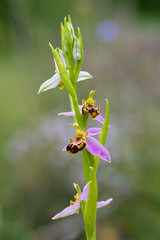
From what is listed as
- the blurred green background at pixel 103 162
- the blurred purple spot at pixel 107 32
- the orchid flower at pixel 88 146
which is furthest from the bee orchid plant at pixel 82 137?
the blurred purple spot at pixel 107 32

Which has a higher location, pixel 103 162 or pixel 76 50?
pixel 76 50

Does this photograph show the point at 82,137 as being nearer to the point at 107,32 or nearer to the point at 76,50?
the point at 76,50

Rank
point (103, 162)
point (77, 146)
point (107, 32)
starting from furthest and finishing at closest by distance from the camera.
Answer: point (107, 32)
point (103, 162)
point (77, 146)

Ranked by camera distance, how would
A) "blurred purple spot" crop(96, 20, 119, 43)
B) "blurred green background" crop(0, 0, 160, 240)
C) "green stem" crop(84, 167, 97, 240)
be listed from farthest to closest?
1. "blurred purple spot" crop(96, 20, 119, 43)
2. "blurred green background" crop(0, 0, 160, 240)
3. "green stem" crop(84, 167, 97, 240)

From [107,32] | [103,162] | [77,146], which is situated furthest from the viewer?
[107,32]

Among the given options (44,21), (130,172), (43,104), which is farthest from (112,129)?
(44,21)

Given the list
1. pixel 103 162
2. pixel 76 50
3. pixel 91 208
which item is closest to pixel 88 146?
pixel 91 208

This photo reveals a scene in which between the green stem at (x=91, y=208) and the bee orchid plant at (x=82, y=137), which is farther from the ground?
the bee orchid plant at (x=82, y=137)

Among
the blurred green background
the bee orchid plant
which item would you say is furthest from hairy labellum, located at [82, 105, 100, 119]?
the blurred green background

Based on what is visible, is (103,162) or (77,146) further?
(103,162)

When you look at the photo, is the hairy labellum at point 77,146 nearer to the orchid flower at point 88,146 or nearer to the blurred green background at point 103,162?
the orchid flower at point 88,146

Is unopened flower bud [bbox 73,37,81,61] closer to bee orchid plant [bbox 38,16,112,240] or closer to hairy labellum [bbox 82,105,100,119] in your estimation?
bee orchid plant [bbox 38,16,112,240]

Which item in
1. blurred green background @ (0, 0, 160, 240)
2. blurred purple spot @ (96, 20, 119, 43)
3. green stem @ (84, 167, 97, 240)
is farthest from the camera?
blurred purple spot @ (96, 20, 119, 43)

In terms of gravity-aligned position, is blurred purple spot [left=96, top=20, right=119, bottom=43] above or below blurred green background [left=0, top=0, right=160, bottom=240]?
above
